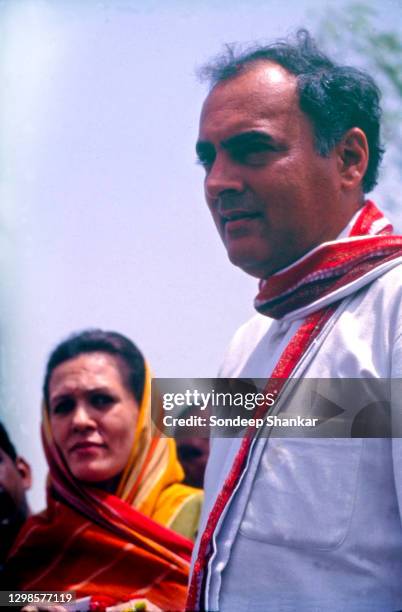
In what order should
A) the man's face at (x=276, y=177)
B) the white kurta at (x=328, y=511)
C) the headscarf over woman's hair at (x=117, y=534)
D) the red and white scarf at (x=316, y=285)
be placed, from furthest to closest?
1. the headscarf over woman's hair at (x=117, y=534)
2. the man's face at (x=276, y=177)
3. the red and white scarf at (x=316, y=285)
4. the white kurta at (x=328, y=511)

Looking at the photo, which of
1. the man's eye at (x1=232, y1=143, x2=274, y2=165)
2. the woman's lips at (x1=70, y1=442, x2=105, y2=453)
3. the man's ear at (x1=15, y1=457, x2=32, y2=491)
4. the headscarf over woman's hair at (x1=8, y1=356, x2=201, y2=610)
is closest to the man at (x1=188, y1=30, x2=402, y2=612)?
the man's eye at (x1=232, y1=143, x2=274, y2=165)

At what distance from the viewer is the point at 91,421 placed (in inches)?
91.4

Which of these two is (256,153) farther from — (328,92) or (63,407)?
(63,407)

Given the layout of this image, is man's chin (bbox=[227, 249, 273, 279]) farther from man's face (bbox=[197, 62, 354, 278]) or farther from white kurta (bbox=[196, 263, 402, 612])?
white kurta (bbox=[196, 263, 402, 612])

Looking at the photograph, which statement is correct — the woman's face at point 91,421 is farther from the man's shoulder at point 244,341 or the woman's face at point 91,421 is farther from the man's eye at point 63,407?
the man's shoulder at point 244,341

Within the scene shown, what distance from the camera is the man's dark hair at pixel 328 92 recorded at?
220 cm

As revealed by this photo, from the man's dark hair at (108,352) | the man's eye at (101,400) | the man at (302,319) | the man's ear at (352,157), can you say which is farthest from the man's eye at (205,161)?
the man's eye at (101,400)

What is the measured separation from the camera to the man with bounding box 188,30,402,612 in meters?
1.97

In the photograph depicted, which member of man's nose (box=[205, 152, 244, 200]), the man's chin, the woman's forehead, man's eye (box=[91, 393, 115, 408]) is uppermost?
man's nose (box=[205, 152, 244, 200])

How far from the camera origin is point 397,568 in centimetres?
195

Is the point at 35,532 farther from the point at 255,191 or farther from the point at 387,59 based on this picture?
the point at 387,59

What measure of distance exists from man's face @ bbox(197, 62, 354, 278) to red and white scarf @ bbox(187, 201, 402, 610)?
2.0 inches

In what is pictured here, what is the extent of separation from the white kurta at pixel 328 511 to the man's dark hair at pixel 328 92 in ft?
1.26

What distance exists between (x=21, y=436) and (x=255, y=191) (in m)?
0.92
